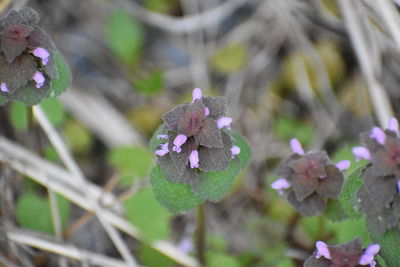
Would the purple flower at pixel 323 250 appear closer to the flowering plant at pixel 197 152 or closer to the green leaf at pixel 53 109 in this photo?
the flowering plant at pixel 197 152

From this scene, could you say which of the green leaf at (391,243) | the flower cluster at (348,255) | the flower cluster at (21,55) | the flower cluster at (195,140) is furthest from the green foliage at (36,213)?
the green leaf at (391,243)

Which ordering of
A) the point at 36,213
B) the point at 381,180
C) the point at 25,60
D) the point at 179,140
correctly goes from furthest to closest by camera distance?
the point at 36,213
the point at 25,60
the point at 179,140
the point at 381,180

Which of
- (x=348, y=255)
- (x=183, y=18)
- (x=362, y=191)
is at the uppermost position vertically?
(x=183, y=18)

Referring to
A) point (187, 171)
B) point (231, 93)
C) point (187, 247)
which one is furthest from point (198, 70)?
point (187, 171)

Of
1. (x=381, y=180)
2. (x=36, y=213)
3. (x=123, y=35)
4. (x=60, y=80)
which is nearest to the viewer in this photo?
(x=381, y=180)

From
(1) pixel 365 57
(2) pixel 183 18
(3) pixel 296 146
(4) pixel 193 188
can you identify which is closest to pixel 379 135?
(3) pixel 296 146

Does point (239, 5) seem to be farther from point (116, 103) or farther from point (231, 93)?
point (116, 103)

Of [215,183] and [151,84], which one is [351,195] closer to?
[215,183]
